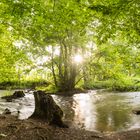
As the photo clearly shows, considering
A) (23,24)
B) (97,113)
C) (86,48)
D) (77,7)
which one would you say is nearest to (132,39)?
(77,7)

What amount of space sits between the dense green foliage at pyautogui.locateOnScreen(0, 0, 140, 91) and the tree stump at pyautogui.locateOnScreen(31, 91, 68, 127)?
339 centimetres

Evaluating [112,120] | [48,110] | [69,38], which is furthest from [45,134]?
[69,38]

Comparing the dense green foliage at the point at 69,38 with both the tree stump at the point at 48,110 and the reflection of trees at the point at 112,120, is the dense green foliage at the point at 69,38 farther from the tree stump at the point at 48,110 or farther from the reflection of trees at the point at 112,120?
the tree stump at the point at 48,110

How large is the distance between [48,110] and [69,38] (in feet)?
62.3

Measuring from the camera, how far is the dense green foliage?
9891 millimetres

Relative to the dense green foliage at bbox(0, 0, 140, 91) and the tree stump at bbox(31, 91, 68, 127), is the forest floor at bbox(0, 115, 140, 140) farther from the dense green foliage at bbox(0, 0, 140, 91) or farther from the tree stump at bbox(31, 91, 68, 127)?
the dense green foliage at bbox(0, 0, 140, 91)

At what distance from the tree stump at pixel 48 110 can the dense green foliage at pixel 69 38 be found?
11.1ft

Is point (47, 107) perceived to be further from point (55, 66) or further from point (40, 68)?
point (55, 66)

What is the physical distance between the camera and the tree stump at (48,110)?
12344mm

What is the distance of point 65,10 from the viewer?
12250mm

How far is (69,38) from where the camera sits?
31.0 metres

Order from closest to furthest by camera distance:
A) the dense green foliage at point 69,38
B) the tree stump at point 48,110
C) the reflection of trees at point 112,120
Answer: the dense green foliage at point 69,38 < the tree stump at point 48,110 < the reflection of trees at point 112,120

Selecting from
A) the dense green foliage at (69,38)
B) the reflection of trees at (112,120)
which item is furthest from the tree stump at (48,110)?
the dense green foliage at (69,38)

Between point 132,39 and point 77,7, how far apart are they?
8.85 ft
